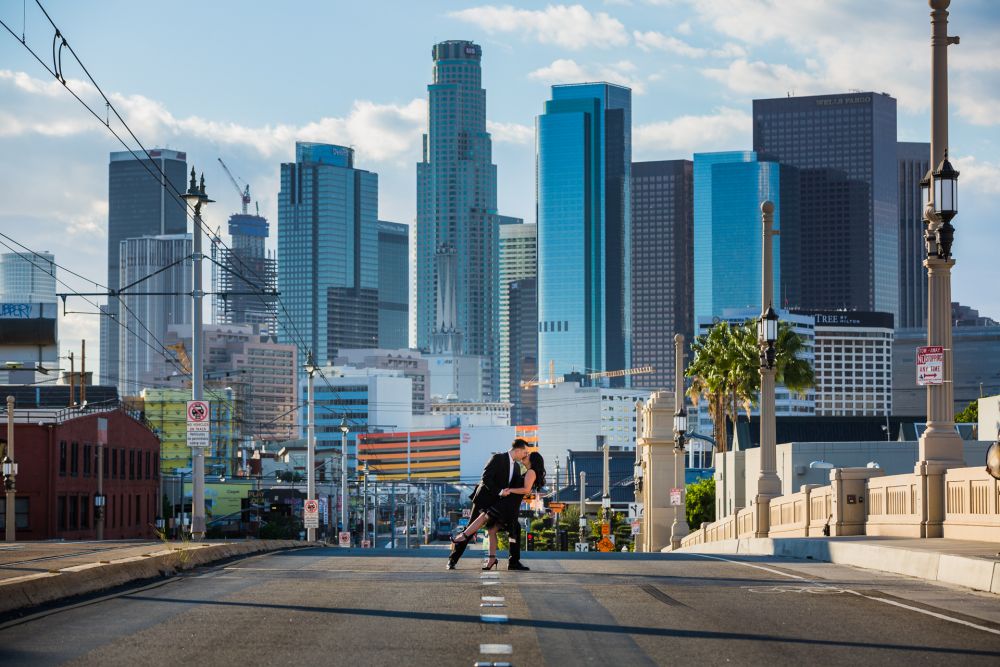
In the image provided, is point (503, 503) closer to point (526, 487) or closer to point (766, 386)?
point (526, 487)

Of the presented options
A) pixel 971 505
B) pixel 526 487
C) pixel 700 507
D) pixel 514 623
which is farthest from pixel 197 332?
pixel 700 507

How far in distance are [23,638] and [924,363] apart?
17.8 m

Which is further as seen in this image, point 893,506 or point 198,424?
point 198,424

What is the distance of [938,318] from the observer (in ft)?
87.0

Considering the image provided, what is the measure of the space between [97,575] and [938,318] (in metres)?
15.5

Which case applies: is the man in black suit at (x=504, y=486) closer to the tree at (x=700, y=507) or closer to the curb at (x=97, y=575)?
the curb at (x=97, y=575)

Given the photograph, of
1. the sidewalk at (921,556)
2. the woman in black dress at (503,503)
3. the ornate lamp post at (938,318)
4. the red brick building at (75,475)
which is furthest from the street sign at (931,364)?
the red brick building at (75,475)

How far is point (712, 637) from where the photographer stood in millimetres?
12367

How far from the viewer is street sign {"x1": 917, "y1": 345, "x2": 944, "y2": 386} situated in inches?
1021

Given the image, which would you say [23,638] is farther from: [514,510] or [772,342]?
[772,342]

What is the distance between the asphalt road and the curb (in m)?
Answer: 0.51

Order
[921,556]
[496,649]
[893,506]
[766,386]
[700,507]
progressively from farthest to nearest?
[700,507]
[766,386]
[893,506]
[921,556]
[496,649]

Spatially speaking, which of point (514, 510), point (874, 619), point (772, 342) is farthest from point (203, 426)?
point (874, 619)

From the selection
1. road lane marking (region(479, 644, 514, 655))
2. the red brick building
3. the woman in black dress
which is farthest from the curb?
the red brick building
